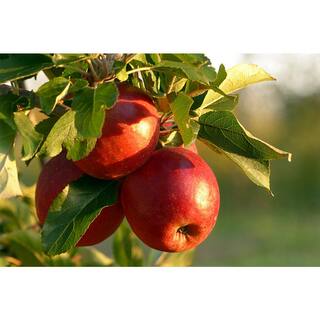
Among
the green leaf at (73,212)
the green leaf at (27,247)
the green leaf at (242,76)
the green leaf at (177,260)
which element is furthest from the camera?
the green leaf at (177,260)

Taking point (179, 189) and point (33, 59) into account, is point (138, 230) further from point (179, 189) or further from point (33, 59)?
point (33, 59)

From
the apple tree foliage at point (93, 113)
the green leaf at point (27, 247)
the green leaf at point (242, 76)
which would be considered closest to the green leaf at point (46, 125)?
the apple tree foliage at point (93, 113)

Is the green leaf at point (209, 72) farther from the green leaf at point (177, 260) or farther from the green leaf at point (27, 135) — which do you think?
the green leaf at point (177, 260)

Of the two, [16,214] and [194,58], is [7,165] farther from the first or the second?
[16,214]

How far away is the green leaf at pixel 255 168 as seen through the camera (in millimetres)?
790

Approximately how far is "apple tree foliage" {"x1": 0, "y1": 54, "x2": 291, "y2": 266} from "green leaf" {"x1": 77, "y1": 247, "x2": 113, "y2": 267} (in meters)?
0.60

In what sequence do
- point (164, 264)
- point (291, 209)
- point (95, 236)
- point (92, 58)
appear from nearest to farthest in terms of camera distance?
point (92, 58)
point (95, 236)
point (164, 264)
point (291, 209)

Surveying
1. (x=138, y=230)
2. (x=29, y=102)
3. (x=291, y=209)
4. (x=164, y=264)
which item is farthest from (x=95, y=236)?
(x=291, y=209)

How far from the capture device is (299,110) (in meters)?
13.0

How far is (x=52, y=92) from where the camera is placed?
2.25 ft

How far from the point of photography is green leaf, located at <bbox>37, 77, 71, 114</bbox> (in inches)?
26.6

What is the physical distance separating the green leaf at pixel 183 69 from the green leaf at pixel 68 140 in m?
0.11

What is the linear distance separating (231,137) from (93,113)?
8.3 inches

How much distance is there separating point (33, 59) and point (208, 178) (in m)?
0.25
